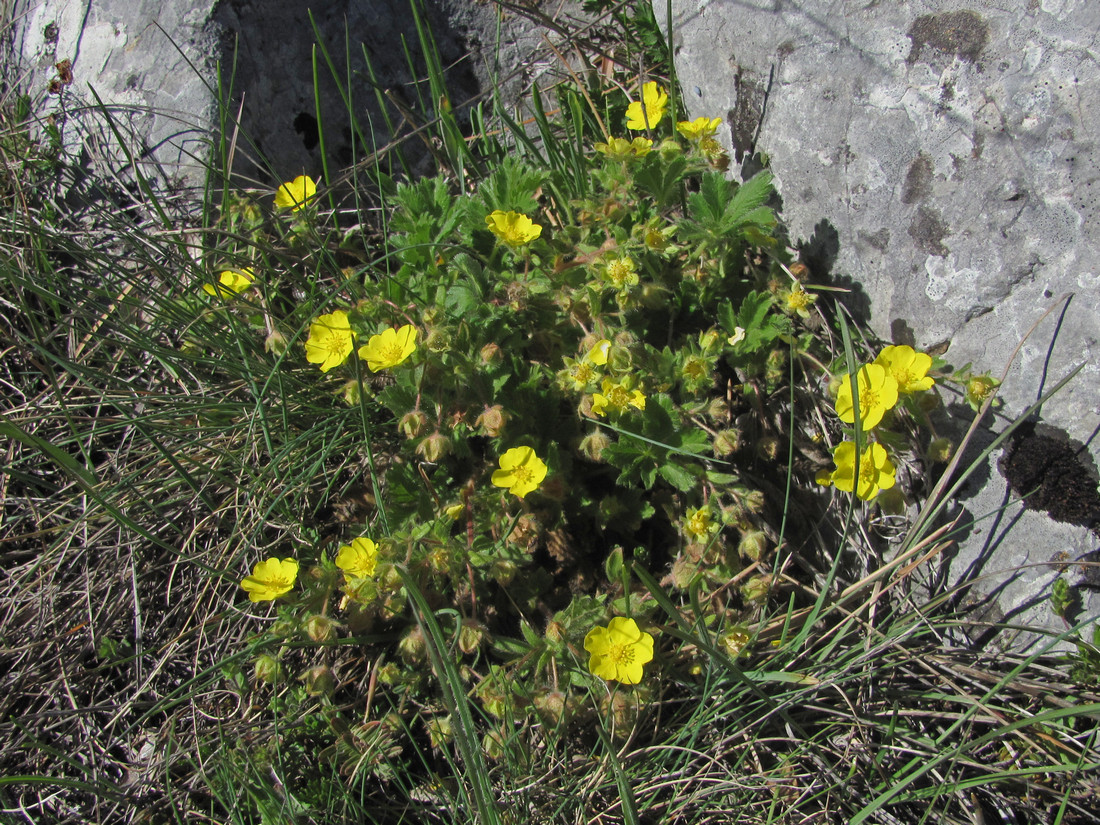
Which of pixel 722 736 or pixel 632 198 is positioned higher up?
pixel 632 198

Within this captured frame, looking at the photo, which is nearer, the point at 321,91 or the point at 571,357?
the point at 571,357

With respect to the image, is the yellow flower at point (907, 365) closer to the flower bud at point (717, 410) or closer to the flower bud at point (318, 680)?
the flower bud at point (717, 410)

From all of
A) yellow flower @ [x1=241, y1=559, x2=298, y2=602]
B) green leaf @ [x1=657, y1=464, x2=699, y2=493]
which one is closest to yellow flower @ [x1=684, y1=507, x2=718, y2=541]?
green leaf @ [x1=657, y1=464, x2=699, y2=493]

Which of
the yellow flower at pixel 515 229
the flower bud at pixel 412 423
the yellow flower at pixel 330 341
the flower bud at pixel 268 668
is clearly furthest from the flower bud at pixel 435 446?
the flower bud at pixel 268 668

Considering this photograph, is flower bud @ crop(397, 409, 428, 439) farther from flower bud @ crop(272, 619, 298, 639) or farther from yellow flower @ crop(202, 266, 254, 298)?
yellow flower @ crop(202, 266, 254, 298)

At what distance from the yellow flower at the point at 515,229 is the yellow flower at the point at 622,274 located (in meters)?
0.27

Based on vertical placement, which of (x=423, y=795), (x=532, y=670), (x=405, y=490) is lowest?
(x=423, y=795)

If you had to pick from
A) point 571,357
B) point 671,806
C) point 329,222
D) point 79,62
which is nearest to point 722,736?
point 671,806

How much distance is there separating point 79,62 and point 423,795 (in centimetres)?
320

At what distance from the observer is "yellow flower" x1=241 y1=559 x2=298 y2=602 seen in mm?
2240

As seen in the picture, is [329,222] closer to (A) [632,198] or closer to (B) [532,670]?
(A) [632,198]

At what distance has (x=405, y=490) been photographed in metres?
2.47

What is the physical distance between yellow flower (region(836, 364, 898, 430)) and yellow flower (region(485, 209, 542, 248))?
41.3 inches

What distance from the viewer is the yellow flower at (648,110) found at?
269 centimetres
